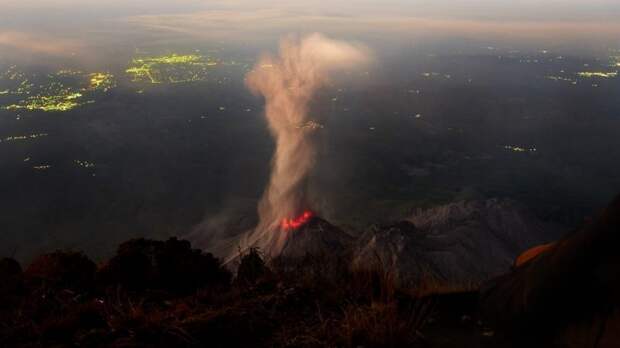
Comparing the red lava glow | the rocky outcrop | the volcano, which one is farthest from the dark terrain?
the red lava glow

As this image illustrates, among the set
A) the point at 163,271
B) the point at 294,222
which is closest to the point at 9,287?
the point at 163,271

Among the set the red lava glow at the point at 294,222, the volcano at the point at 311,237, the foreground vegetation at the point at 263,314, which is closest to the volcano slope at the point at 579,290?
the foreground vegetation at the point at 263,314

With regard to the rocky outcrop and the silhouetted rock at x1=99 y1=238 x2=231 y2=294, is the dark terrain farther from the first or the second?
the rocky outcrop

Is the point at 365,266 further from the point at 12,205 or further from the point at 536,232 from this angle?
the point at 12,205

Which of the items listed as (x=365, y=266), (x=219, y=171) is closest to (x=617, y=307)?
(x=365, y=266)

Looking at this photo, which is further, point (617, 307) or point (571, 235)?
point (571, 235)

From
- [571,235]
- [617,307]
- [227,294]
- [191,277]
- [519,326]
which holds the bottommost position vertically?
[191,277]
